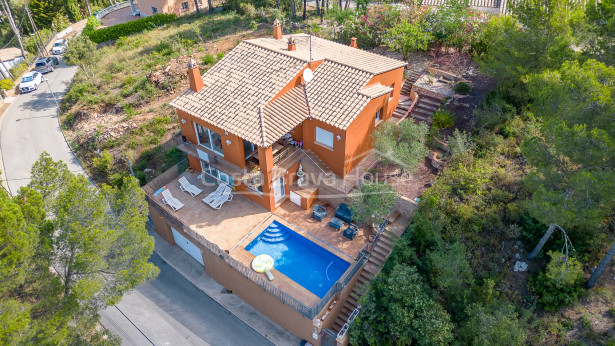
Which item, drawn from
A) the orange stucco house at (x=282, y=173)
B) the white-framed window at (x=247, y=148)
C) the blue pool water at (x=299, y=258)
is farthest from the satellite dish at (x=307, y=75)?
the blue pool water at (x=299, y=258)

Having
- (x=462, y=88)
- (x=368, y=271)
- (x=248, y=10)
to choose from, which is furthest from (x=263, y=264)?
(x=248, y=10)

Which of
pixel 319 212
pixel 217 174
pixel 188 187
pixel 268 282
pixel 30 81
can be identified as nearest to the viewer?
pixel 268 282

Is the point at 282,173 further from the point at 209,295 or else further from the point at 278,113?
the point at 209,295

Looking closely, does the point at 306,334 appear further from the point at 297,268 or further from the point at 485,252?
the point at 485,252

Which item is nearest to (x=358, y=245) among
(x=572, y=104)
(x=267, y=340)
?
(x=267, y=340)

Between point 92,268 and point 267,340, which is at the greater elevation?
point 92,268
